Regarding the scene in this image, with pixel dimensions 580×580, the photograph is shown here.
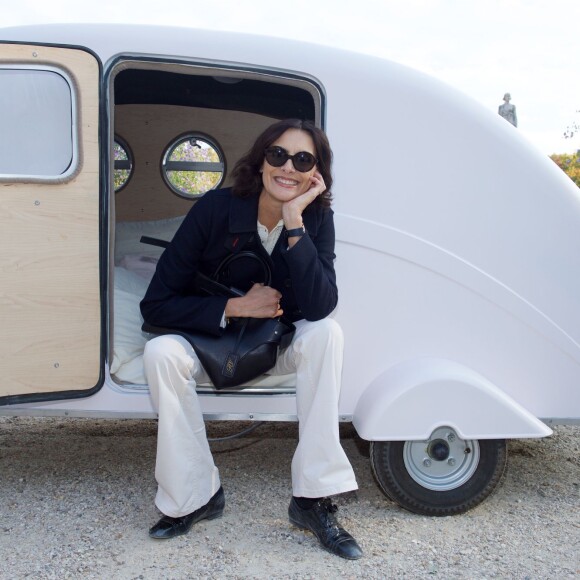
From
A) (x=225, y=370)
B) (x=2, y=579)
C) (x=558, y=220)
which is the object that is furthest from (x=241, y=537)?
(x=558, y=220)

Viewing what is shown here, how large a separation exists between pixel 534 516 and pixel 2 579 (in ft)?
7.65

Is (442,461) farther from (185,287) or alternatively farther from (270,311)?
(185,287)

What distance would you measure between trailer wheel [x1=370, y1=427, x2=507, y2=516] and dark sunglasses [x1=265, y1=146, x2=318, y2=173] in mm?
1295

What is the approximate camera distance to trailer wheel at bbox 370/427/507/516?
11.0 ft

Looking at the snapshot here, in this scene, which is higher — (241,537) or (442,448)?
(442,448)

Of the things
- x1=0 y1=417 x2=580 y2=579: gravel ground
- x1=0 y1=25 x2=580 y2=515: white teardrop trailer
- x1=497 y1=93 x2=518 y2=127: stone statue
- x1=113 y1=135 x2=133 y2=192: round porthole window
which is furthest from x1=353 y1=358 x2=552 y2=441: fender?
x1=113 y1=135 x2=133 y2=192: round porthole window

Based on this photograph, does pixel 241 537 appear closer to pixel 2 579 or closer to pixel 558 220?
pixel 2 579

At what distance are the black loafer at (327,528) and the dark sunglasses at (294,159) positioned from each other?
1390mm

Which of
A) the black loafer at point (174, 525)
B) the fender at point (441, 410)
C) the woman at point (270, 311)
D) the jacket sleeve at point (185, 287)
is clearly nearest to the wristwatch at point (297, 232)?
the woman at point (270, 311)

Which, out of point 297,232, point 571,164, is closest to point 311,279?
point 297,232

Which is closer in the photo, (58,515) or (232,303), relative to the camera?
(232,303)

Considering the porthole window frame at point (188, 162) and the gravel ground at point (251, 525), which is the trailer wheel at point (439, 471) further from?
the porthole window frame at point (188, 162)

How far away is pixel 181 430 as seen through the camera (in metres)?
2.96

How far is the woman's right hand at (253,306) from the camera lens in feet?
10.1
